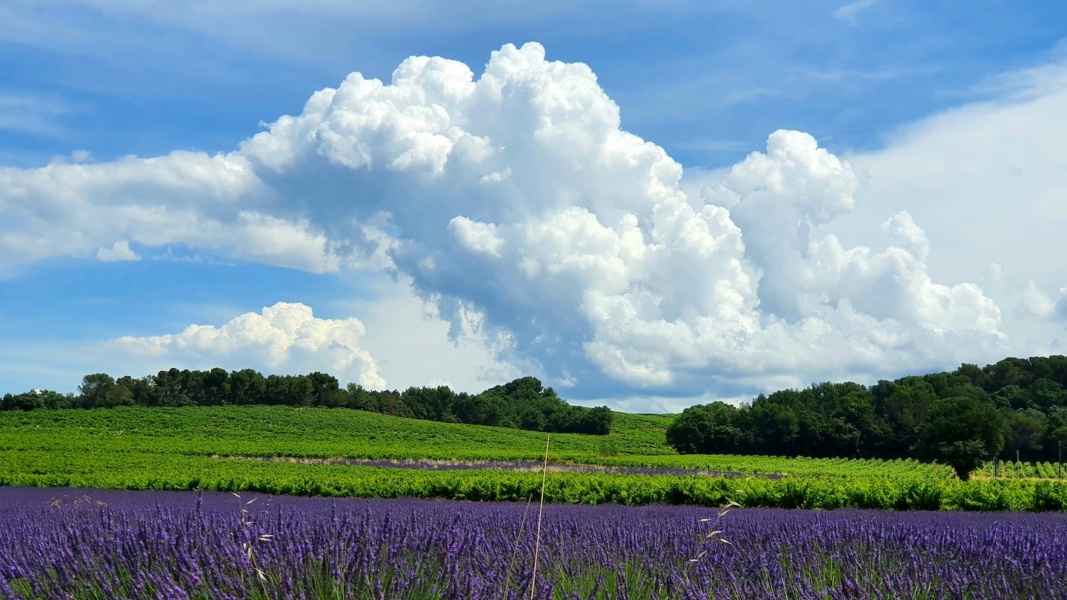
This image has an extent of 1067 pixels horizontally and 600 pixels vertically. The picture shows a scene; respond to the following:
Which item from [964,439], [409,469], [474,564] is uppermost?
[964,439]

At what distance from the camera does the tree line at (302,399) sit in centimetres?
6844

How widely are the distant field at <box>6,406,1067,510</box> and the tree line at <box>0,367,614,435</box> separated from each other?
5.77 m

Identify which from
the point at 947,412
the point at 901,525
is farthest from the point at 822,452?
the point at 901,525

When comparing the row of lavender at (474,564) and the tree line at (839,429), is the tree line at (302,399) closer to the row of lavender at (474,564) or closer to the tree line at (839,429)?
the tree line at (839,429)

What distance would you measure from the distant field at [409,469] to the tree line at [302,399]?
5.77m

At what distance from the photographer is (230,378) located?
71625 mm

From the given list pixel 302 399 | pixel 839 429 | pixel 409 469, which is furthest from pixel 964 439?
pixel 302 399

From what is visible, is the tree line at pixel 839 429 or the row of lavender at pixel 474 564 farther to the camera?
the tree line at pixel 839 429

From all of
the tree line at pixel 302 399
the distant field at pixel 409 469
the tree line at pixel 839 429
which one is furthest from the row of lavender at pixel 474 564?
the tree line at pixel 302 399

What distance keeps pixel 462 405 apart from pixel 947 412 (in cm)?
4699

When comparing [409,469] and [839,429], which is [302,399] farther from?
[409,469]

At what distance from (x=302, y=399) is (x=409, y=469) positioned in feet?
159

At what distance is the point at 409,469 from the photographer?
24469 millimetres

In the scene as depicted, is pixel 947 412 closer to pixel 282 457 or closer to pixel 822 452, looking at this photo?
pixel 822 452
